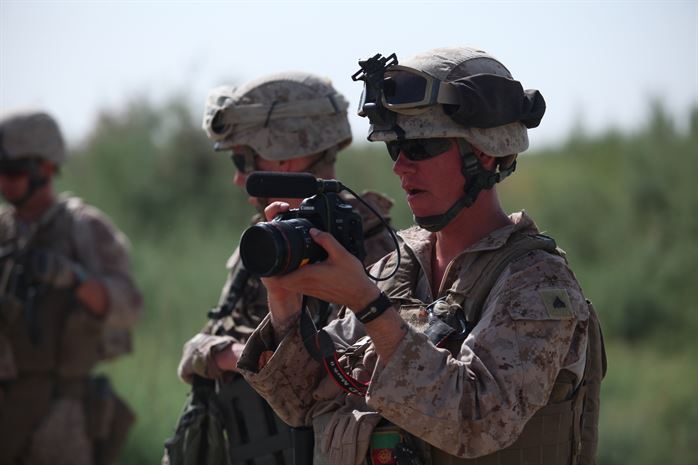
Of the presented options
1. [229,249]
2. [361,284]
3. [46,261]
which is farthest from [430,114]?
[229,249]

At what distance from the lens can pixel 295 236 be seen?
2678 millimetres

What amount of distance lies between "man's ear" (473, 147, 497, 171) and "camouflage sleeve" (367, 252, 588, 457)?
44 centimetres

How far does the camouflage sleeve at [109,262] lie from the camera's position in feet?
22.6

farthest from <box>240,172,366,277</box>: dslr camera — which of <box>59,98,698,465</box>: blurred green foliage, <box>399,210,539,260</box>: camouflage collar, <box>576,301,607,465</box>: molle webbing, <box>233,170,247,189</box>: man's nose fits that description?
<box>59,98,698,465</box>: blurred green foliage

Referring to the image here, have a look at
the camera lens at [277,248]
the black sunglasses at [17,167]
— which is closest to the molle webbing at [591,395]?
the camera lens at [277,248]

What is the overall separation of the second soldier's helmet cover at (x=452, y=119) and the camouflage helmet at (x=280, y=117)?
1257mm

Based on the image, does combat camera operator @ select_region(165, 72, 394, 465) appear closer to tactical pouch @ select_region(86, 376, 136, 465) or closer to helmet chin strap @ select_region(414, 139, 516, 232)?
helmet chin strap @ select_region(414, 139, 516, 232)

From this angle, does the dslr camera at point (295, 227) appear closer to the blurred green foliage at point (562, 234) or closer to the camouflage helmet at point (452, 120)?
the camouflage helmet at point (452, 120)

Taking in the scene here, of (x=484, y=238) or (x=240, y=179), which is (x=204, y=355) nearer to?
(x=240, y=179)

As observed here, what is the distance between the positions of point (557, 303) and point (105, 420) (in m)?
4.86

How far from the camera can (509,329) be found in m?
2.85

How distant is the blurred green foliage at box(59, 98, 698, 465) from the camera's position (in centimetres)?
1014

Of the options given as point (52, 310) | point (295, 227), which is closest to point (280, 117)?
point (295, 227)

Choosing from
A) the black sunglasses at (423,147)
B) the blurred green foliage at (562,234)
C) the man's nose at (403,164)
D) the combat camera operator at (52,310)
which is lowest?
the blurred green foliage at (562,234)
